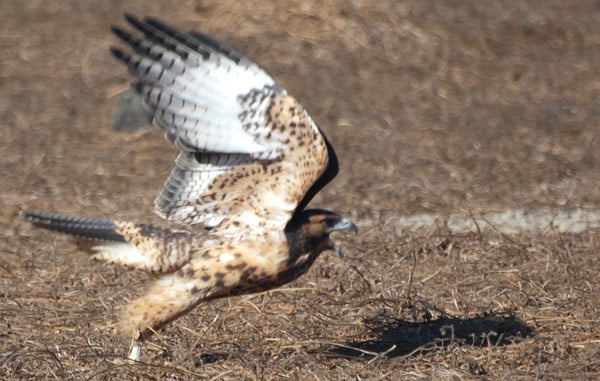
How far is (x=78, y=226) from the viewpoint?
6637 millimetres

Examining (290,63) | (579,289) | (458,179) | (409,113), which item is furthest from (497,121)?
(579,289)

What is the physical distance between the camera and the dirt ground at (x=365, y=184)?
6.36 m

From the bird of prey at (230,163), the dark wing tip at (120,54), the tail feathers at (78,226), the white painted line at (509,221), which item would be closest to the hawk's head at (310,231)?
the bird of prey at (230,163)

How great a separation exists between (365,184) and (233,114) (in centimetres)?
461

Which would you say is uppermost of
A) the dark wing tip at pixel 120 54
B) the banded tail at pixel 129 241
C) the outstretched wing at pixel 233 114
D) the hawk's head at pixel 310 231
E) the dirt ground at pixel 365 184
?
the dark wing tip at pixel 120 54

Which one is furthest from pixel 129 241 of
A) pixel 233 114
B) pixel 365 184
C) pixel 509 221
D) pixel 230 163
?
pixel 365 184

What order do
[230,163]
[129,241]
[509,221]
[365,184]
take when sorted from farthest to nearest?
1. [365,184]
2. [509,221]
3. [129,241]
4. [230,163]

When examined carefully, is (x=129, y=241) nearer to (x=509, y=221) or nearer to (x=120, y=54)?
(x=120, y=54)

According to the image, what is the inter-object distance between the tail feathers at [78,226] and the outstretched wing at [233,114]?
649 mm

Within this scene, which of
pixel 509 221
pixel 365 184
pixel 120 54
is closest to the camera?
pixel 120 54

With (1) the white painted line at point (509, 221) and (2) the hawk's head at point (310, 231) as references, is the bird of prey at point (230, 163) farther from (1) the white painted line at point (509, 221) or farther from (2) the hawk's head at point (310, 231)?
(1) the white painted line at point (509, 221)

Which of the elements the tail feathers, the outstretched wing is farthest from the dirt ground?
the outstretched wing

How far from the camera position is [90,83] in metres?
13.9

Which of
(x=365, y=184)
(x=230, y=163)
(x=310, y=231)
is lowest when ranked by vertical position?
(x=365, y=184)
